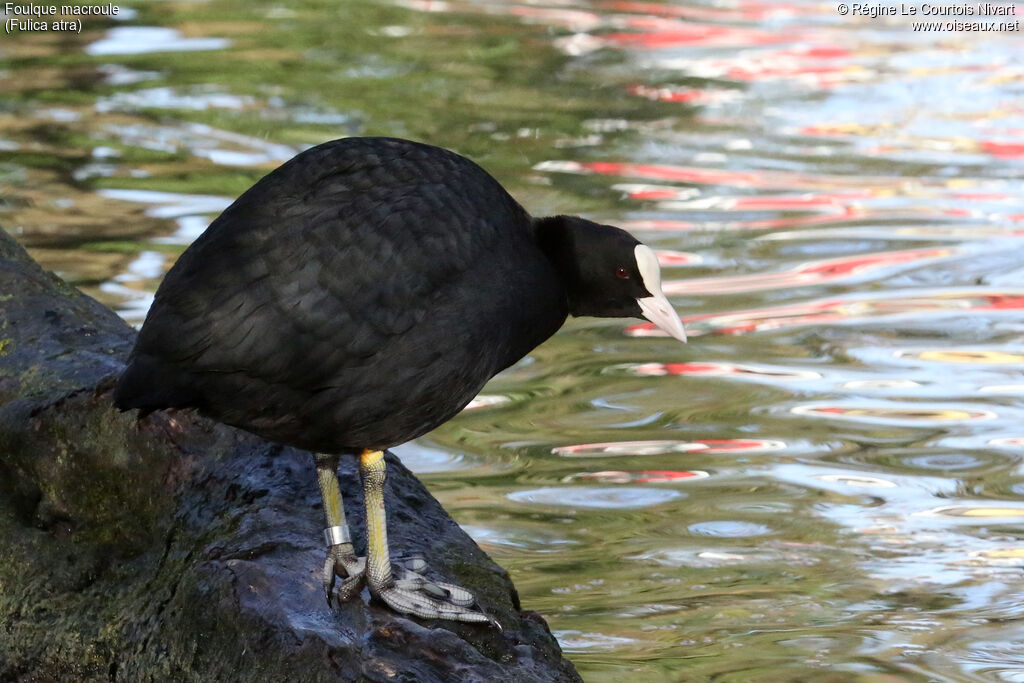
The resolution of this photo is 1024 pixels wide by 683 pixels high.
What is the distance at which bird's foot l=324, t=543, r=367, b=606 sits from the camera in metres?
3.76

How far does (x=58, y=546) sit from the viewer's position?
13.9 ft

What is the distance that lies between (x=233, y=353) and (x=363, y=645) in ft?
2.43

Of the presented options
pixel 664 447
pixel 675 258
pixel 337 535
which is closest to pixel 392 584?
pixel 337 535

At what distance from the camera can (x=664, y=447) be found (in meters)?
6.76

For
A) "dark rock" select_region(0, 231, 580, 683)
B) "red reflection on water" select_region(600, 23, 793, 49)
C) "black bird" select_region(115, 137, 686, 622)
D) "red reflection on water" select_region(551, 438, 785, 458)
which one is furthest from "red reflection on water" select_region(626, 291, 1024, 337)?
"red reflection on water" select_region(600, 23, 793, 49)

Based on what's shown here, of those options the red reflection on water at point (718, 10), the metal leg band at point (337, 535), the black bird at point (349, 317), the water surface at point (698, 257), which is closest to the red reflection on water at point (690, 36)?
the water surface at point (698, 257)

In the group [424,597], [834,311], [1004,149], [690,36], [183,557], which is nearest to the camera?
[424,597]

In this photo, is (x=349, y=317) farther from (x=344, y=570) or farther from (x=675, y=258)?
(x=675, y=258)

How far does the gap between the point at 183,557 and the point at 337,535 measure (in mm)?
419

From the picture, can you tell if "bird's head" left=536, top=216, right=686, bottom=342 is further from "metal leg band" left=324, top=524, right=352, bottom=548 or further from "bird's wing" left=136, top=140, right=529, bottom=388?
"metal leg band" left=324, top=524, right=352, bottom=548

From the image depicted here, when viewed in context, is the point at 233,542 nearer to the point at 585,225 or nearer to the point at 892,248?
the point at 585,225

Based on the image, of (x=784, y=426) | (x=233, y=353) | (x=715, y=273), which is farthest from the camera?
(x=715, y=273)

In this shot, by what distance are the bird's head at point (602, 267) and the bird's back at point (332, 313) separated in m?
0.40

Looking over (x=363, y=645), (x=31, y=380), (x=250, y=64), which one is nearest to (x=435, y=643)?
(x=363, y=645)
